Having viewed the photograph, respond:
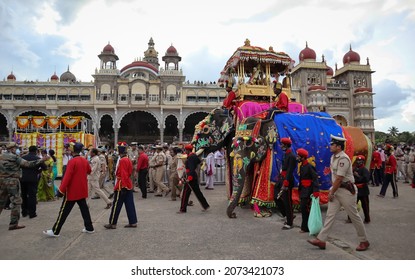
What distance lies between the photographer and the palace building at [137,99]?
1221 inches

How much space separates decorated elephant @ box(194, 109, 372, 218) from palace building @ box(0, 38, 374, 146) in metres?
24.9

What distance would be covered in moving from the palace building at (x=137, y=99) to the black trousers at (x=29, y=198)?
24.1 metres

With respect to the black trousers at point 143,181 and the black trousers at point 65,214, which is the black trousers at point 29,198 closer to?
the black trousers at point 65,214

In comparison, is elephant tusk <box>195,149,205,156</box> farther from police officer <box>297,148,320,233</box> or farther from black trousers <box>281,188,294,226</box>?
police officer <box>297,148,320,233</box>

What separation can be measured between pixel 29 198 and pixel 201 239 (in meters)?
3.86

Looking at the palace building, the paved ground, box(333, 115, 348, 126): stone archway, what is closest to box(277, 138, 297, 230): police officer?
the paved ground

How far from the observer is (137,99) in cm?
3169

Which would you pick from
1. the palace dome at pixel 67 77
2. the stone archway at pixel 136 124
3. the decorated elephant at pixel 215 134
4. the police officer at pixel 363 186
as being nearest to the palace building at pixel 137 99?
the stone archway at pixel 136 124

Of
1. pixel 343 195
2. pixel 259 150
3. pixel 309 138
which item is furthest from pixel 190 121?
pixel 343 195

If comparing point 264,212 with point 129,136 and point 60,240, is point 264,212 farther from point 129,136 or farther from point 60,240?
point 129,136

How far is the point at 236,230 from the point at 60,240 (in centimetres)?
259

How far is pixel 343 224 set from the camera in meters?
5.02

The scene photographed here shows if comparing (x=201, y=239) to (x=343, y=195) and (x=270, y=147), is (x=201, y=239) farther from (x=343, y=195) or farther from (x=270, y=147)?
(x=270, y=147)
